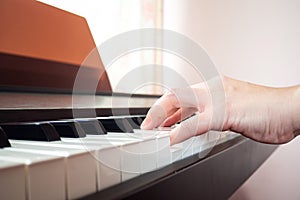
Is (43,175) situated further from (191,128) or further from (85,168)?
(191,128)

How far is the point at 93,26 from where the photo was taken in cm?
133

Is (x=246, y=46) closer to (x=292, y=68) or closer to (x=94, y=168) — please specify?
(x=292, y=68)

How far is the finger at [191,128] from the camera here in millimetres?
559

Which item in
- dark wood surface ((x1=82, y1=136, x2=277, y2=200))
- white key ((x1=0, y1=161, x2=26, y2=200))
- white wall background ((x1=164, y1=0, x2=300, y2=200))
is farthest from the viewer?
white wall background ((x1=164, y1=0, x2=300, y2=200))

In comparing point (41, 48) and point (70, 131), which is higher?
point (41, 48)

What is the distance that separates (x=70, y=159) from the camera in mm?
357

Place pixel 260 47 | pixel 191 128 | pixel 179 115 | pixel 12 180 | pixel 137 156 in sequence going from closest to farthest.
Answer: pixel 12 180, pixel 137 156, pixel 191 128, pixel 179 115, pixel 260 47

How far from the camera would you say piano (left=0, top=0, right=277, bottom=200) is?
346mm

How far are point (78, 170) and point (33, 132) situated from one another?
19 centimetres

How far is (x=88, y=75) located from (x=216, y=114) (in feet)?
1.67

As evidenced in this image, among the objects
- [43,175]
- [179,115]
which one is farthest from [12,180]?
[179,115]

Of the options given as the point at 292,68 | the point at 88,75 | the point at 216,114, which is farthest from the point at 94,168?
the point at 292,68

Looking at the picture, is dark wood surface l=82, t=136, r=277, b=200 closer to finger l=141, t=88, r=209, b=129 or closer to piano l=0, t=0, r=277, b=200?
piano l=0, t=0, r=277, b=200

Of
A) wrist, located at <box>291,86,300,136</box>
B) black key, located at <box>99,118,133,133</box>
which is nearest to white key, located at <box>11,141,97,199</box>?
black key, located at <box>99,118,133,133</box>
